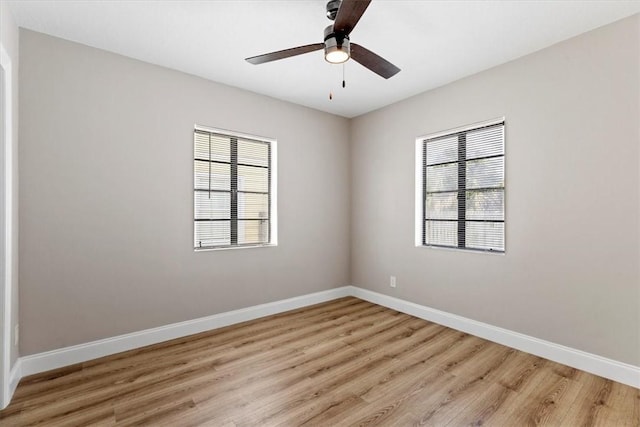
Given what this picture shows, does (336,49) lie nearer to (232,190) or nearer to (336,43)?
(336,43)

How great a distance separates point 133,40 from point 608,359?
4.76 m

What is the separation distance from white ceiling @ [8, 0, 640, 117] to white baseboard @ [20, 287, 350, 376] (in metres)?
2.68

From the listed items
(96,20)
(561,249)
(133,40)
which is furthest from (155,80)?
(561,249)

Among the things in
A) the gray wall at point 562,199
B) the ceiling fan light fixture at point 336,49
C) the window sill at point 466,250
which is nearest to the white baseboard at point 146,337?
the window sill at point 466,250

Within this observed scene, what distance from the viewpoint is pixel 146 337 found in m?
3.04

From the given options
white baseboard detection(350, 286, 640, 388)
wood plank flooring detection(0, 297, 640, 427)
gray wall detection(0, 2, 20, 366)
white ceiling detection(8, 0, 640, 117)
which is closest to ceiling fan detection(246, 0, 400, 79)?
white ceiling detection(8, 0, 640, 117)

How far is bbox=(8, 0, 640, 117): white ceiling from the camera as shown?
7.45 ft

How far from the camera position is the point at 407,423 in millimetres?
1936

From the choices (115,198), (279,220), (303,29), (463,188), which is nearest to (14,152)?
(115,198)

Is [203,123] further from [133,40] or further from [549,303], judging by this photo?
[549,303]

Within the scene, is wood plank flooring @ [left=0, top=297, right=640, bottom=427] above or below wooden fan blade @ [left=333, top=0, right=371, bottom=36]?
below

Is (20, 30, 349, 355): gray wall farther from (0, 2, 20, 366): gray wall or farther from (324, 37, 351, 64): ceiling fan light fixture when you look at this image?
(324, 37, 351, 64): ceiling fan light fixture

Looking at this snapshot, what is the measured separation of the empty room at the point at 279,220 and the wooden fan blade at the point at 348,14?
0.02m

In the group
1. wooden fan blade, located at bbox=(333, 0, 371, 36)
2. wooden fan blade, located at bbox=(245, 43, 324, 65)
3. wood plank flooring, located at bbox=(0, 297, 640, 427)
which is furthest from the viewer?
wooden fan blade, located at bbox=(245, 43, 324, 65)
